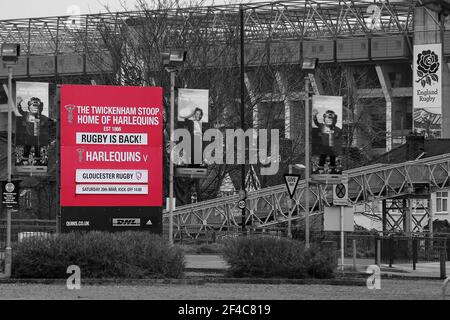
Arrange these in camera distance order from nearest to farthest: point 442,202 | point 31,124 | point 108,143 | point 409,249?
1. point 31,124
2. point 108,143
3. point 409,249
4. point 442,202

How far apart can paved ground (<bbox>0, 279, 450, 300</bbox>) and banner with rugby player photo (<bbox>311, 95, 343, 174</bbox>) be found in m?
8.24

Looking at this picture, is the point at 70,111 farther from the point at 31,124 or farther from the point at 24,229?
the point at 24,229

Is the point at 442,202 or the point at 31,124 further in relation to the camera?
the point at 442,202

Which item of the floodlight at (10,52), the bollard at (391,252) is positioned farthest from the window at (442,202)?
the floodlight at (10,52)

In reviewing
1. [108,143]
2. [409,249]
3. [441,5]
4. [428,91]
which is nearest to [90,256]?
[108,143]

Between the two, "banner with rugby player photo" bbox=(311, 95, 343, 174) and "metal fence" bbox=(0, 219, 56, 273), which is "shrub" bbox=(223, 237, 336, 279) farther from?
"metal fence" bbox=(0, 219, 56, 273)

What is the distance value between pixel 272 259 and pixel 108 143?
6.04 meters

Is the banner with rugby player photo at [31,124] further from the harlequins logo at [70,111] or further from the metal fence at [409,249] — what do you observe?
the metal fence at [409,249]

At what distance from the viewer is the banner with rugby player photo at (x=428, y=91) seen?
83062 mm

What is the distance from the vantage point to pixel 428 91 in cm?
8369

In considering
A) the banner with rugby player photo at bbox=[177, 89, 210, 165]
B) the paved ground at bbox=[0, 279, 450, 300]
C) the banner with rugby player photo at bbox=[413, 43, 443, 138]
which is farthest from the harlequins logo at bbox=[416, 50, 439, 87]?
the paved ground at bbox=[0, 279, 450, 300]

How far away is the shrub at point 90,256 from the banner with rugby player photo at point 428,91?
187ft

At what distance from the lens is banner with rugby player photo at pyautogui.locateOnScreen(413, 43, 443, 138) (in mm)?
83062

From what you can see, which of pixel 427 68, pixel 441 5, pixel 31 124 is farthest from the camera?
pixel 427 68
